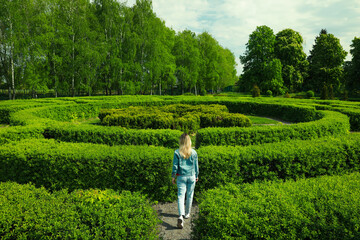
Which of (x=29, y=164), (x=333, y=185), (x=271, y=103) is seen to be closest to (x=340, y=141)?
(x=333, y=185)

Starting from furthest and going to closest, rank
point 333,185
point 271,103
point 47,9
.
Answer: point 47,9, point 271,103, point 333,185

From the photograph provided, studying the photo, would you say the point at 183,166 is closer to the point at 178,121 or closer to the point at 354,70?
the point at 178,121

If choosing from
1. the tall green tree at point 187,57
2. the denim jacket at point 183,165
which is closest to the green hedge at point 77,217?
the denim jacket at point 183,165

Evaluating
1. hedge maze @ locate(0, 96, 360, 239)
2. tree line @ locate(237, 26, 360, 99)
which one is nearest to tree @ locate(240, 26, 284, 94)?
tree line @ locate(237, 26, 360, 99)

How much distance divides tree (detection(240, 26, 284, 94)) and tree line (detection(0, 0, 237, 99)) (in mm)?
15453

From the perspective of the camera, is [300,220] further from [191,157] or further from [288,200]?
[191,157]

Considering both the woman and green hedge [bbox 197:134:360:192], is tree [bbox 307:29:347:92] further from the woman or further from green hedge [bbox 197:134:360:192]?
the woman

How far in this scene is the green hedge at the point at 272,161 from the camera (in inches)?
225

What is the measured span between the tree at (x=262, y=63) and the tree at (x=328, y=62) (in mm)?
10035

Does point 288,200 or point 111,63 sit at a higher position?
point 111,63

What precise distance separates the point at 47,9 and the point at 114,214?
36.1m

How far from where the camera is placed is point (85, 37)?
31.5m

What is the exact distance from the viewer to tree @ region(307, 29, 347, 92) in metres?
41.7

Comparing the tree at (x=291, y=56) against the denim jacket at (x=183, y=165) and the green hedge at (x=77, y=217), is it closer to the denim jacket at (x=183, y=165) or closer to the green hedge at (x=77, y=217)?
the denim jacket at (x=183, y=165)
